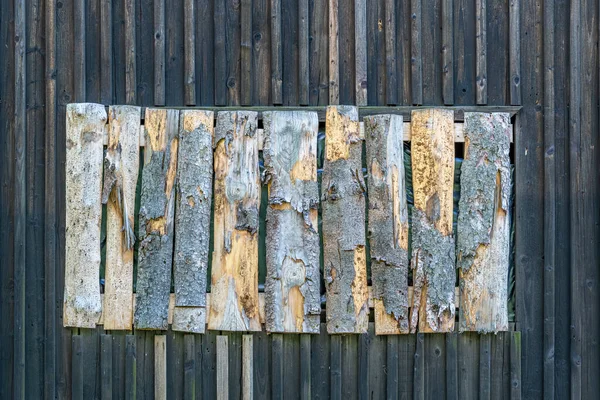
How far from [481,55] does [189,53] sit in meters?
2.53

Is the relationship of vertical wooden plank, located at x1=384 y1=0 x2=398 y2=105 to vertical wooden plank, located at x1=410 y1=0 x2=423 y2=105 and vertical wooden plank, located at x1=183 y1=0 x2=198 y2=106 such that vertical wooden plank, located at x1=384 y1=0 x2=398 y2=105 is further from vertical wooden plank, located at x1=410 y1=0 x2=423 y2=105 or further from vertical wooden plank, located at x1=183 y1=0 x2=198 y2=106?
vertical wooden plank, located at x1=183 y1=0 x2=198 y2=106

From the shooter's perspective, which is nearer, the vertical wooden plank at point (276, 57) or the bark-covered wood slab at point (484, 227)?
the bark-covered wood slab at point (484, 227)

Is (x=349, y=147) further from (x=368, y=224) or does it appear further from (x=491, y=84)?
(x=491, y=84)

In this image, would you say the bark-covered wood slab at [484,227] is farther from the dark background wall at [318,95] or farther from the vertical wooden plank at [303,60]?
the vertical wooden plank at [303,60]

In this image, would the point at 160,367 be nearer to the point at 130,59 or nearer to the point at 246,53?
the point at 130,59

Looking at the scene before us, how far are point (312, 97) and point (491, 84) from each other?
5.14 feet

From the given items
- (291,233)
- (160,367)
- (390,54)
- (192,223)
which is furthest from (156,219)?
(390,54)

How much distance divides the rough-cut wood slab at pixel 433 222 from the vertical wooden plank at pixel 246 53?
144 cm

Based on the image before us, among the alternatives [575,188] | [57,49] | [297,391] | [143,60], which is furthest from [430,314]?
[57,49]

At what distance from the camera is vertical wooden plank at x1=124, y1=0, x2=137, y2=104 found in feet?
18.0

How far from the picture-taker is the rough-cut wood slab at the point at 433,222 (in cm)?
529

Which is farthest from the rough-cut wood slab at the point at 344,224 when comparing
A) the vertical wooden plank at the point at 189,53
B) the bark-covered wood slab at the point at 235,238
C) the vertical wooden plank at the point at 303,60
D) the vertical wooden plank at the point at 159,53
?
the vertical wooden plank at the point at 159,53

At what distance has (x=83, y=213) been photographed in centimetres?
541

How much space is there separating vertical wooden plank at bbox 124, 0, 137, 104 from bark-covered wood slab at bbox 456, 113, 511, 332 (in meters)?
2.88
